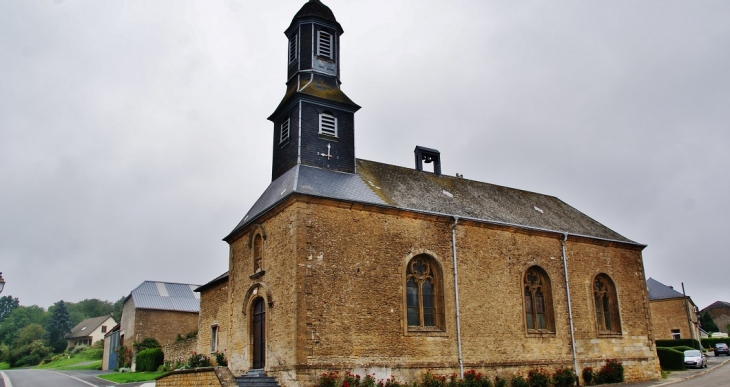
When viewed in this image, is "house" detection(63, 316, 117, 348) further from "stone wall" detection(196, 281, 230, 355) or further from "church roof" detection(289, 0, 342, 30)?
"church roof" detection(289, 0, 342, 30)

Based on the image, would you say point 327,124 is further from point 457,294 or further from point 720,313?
point 720,313

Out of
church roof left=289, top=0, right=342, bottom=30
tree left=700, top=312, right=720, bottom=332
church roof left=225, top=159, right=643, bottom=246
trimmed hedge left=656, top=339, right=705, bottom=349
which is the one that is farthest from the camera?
tree left=700, top=312, right=720, bottom=332

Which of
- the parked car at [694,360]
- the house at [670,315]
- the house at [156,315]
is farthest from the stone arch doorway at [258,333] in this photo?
the house at [670,315]

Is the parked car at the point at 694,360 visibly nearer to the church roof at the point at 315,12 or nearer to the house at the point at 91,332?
the church roof at the point at 315,12

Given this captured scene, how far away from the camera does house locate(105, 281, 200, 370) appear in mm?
41250

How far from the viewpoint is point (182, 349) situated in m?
29.6

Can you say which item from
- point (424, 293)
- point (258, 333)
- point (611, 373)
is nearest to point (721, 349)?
point (611, 373)

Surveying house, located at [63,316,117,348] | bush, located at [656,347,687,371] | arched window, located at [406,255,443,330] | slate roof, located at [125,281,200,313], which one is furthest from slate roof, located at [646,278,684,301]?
house, located at [63,316,117,348]

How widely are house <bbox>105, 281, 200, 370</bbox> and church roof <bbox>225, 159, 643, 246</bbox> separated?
2316 cm

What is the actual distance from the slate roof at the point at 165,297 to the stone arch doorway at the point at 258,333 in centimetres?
2512

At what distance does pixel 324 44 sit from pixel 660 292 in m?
49.3

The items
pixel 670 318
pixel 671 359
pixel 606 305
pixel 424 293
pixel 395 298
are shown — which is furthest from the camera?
pixel 670 318

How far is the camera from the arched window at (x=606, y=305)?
2389 cm

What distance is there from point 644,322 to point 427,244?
11.8 meters
